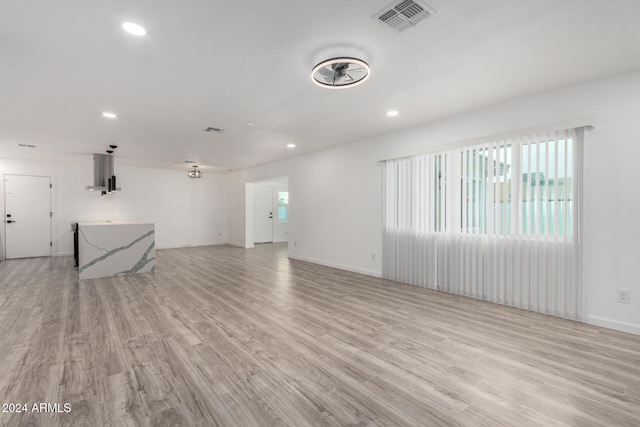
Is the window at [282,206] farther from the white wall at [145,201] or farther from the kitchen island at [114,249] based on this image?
the kitchen island at [114,249]

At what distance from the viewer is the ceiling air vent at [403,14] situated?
199 centimetres

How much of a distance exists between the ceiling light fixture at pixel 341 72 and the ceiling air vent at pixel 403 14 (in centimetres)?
46

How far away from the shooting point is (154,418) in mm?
1796

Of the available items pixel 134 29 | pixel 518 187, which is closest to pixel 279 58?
pixel 134 29

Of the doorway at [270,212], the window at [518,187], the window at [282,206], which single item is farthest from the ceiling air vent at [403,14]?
the window at [282,206]

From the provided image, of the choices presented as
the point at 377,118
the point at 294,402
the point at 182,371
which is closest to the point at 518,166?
the point at 377,118

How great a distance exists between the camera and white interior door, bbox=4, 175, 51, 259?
7711 mm

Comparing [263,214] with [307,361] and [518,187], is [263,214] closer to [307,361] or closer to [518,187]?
[518,187]

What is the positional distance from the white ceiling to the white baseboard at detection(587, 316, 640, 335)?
8.35ft

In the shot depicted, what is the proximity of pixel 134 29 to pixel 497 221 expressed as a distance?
4.31 metres

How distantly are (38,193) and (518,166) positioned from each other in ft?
35.5

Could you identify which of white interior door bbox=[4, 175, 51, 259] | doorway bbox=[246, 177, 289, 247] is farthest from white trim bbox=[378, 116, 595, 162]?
white interior door bbox=[4, 175, 51, 259]

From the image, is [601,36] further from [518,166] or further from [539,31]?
[518,166]

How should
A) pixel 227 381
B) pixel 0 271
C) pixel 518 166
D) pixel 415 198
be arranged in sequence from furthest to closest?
pixel 0 271 → pixel 415 198 → pixel 518 166 → pixel 227 381
